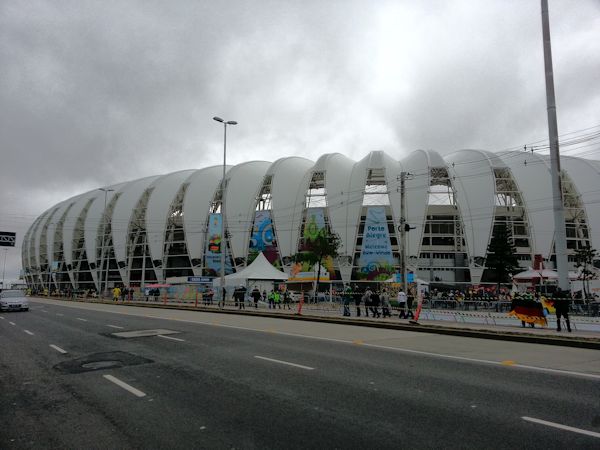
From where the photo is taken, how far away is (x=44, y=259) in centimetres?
10500

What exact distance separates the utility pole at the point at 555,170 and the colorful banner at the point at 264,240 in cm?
4366

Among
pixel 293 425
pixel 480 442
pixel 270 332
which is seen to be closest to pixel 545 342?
pixel 270 332

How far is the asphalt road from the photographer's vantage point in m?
4.86

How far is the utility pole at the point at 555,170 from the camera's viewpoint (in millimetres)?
19922

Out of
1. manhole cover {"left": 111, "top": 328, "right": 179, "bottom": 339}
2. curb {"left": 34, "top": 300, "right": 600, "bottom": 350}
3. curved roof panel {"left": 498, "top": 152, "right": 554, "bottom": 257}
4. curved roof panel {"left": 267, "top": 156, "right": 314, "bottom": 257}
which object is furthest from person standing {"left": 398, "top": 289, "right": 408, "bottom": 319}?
curved roof panel {"left": 498, "top": 152, "right": 554, "bottom": 257}

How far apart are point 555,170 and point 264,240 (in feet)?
152

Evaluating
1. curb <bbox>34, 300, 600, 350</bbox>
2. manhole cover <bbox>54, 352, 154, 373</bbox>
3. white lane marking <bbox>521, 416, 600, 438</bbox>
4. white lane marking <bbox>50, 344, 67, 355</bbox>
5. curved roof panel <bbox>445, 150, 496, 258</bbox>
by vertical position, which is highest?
curved roof panel <bbox>445, 150, 496, 258</bbox>

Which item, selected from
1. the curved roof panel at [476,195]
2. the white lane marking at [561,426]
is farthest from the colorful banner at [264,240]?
the white lane marking at [561,426]

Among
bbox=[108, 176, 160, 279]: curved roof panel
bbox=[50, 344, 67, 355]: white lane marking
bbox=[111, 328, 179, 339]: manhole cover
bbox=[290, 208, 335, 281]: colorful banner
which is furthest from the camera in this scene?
bbox=[108, 176, 160, 279]: curved roof panel

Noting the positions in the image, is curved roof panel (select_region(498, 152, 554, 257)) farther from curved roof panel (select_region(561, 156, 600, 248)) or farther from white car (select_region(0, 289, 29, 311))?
white car (select_region(0, 289, 29, 311))

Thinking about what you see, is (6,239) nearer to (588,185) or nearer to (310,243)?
(310,243)

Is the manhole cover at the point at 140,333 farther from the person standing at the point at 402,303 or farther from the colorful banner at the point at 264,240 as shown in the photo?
the colorful banner at the point at 264,240

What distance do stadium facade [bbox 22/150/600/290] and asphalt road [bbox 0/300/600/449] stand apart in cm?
3542

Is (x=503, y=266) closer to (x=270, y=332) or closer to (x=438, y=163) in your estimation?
(x=438, y=163)
